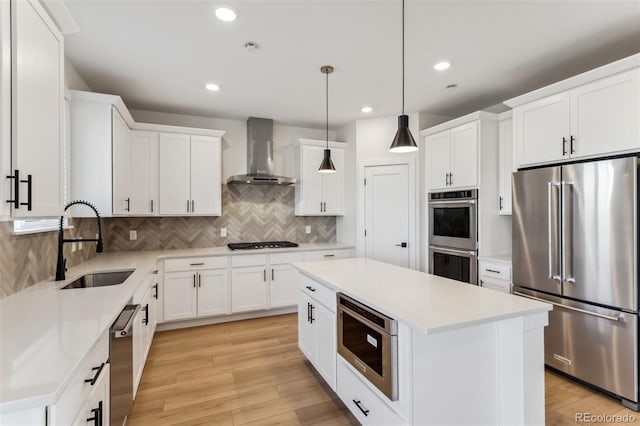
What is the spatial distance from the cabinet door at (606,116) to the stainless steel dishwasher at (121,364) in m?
3.38

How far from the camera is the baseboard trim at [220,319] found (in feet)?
12.4

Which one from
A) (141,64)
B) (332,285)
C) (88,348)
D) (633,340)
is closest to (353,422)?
(332,285)

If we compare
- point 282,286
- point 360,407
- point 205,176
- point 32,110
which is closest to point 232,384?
point 360,407

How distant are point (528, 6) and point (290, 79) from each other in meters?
1.99

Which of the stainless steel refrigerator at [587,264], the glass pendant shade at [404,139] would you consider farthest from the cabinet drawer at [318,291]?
the stainless steel refrigerator at [587,264]

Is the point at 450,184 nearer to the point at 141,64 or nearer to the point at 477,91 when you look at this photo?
the point at 477,91

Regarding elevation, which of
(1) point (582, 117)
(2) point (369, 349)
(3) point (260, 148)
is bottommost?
(2) point (369, 349)

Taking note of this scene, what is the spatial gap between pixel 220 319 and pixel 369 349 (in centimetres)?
277

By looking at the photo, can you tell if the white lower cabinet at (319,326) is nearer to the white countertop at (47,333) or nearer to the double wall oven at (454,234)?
the white countertop at (47,333)

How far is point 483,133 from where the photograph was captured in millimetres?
3467

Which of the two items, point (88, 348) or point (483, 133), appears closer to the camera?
point (88, 348)

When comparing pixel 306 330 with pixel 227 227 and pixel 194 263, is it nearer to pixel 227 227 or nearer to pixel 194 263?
pixel 194 263

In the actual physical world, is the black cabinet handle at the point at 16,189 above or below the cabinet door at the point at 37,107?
below

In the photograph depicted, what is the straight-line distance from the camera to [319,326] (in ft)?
8.05
